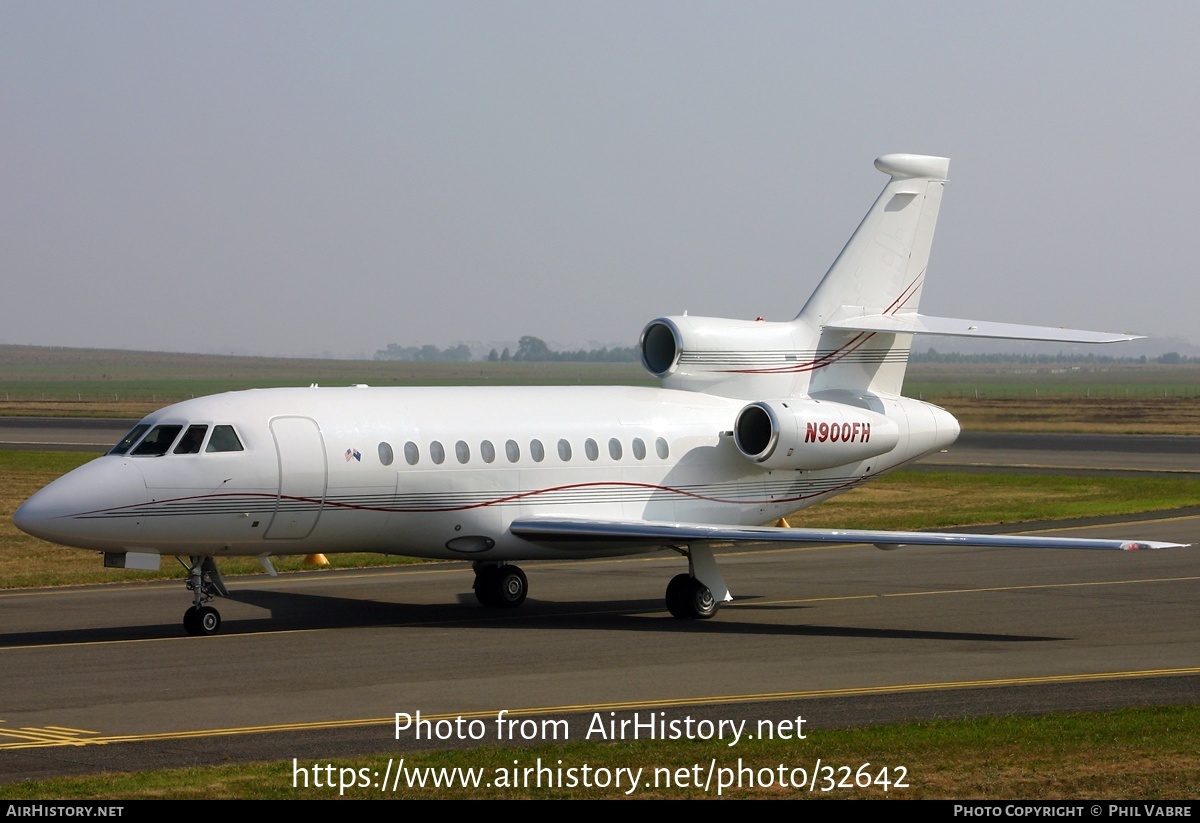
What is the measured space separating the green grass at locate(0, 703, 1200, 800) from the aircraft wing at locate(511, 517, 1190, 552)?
6547mm

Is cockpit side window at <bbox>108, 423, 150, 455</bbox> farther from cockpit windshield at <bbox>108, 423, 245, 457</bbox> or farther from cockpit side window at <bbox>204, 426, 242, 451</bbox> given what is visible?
cockpit side window at <bbox>204, 426, 242, 451</bbox>

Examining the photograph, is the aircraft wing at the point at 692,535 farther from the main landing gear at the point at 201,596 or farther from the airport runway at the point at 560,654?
the main landing gear at the point at 201,596

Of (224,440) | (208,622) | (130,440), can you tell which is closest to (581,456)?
Answer: (224,440)

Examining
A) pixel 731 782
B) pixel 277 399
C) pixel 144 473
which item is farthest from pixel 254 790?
pixel 277 399

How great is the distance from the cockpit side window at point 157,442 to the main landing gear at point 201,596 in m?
1.49

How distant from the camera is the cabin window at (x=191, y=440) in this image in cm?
2041

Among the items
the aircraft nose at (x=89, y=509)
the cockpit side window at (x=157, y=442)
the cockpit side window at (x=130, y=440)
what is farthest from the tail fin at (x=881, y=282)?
the aircraft nose at (x=89, y=509)

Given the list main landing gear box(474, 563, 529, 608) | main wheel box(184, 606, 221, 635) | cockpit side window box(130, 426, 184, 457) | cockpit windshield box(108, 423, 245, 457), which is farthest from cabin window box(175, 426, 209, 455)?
main landing gear box(474, 563, 529, 608)

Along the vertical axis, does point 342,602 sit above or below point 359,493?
below

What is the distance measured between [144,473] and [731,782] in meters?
10.8

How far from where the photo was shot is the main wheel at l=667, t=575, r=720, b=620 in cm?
2273

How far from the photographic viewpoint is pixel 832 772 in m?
12.1

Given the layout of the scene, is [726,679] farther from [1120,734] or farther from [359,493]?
[359,493]

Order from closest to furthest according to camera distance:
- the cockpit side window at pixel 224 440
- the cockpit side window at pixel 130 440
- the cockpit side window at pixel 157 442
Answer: the cockpit side window at pixel 157 442 < the cockpit side window at pixel 130 440 < the cockpit side window at pixel 224 440
